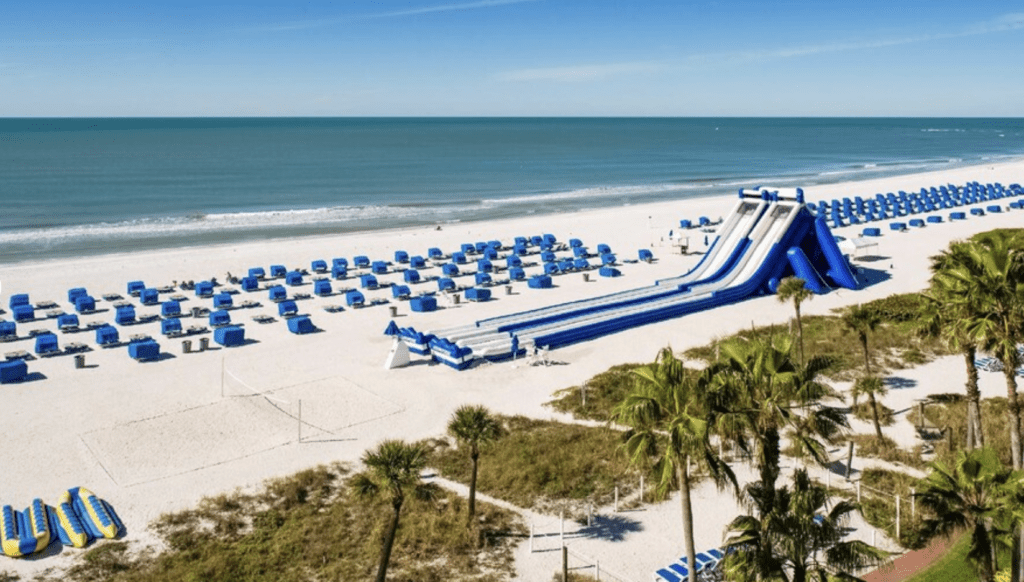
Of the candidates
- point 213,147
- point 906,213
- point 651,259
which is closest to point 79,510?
point 651,259

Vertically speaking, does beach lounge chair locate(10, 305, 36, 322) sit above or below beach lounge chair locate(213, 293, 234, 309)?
above

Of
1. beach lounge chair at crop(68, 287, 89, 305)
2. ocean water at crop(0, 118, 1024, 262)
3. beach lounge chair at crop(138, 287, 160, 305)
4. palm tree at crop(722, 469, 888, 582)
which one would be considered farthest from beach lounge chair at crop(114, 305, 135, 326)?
palm tree at crop(722, 469, 888, 582)

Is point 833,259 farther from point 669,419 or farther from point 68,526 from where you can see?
point 68,526

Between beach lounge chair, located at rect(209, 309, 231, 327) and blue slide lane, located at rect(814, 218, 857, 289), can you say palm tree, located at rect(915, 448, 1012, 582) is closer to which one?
beach lounge chair, located at rect(209, 309, 231, 327)

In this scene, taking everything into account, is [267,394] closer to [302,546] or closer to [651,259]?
[302,546]

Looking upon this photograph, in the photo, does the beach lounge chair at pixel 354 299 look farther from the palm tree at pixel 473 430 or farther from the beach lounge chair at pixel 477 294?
the palm tree at pixel 473 430

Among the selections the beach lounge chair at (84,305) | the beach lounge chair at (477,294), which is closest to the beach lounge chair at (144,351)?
the beach lounge chair at (84,305)
